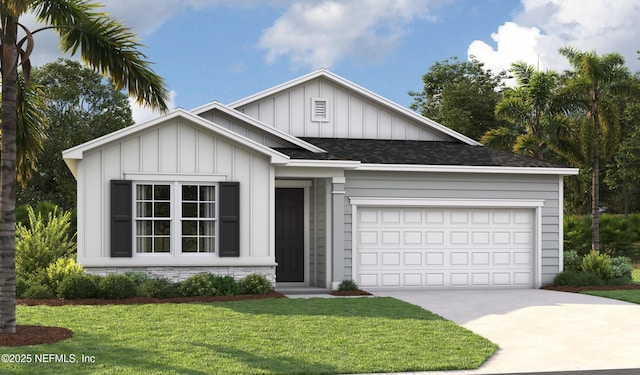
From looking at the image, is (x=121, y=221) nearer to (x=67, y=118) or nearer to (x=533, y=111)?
(x=533, y=111)

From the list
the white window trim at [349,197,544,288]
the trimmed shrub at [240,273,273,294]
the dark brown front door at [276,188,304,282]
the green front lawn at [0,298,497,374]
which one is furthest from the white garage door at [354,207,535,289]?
the green front lawn at [0,298,497,374]

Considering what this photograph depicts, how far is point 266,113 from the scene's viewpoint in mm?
21219

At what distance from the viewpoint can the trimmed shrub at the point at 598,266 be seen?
1956 cm

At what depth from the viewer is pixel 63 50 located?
1224cm

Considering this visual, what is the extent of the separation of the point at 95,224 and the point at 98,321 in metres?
4.06

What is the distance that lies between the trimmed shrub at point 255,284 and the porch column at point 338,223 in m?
2.03

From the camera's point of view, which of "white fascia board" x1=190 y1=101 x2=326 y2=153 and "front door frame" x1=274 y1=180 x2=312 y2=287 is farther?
"front door frame" x1=274 y1=180 x2=312 y2=287

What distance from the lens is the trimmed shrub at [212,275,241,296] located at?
52.9 feet

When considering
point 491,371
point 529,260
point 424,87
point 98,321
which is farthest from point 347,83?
point 424,87

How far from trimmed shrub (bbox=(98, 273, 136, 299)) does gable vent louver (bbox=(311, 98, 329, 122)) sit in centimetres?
790

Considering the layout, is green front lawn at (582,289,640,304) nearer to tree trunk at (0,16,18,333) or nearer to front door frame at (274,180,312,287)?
front door frame at (274,180,312,287)

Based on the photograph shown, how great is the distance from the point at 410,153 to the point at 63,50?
387 inches

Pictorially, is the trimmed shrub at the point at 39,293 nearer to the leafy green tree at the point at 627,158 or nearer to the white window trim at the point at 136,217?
the white window trim at the point at 136,217

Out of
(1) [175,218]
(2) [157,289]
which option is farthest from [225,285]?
(1) [175,218]
